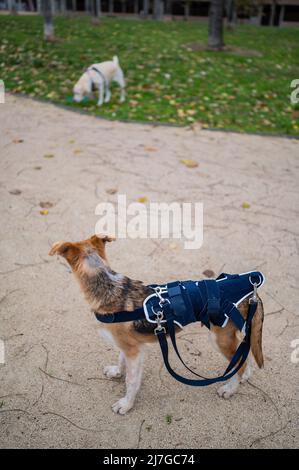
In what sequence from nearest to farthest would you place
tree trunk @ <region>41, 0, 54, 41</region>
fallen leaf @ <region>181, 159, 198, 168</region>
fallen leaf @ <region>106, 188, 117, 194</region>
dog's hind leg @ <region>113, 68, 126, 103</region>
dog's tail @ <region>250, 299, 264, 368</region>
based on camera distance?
dog's tail @ <region>250, 299, 264, 368</region>
fallen leaf @ <region>106, 188, 117, 194</region>
fallen leaf @ <region>181, 159, 198, 168</region>
dog's hind leg @ <region>113, 68, 126, 103</region>
tree trunk @ <region>41, 0, 54, 41</region>

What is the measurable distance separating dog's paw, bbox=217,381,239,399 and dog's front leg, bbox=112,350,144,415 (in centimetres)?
72

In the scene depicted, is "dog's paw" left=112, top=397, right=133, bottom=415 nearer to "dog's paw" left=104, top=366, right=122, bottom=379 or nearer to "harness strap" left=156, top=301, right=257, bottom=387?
"dog's paw" left=104, top=366, right=122, bottom=379

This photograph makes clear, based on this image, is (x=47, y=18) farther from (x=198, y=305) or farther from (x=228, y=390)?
(x=228, y=390)

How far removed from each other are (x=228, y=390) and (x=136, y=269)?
184 centimetres

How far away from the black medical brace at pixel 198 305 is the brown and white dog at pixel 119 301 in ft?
0.22

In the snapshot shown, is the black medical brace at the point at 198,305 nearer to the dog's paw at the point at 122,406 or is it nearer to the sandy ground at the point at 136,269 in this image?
the dog's paw at the point at 122,406

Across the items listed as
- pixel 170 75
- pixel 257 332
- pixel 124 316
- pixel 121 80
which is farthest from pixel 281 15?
pixel 124 316

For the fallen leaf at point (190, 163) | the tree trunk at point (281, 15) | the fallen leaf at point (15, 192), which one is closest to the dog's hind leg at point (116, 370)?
the fallen leaf at point (15, 192)

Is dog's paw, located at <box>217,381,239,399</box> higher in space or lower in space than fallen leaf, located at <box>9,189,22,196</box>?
lower

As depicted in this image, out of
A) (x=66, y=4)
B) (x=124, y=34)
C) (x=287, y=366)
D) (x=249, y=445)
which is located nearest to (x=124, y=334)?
(x=249, y=445)

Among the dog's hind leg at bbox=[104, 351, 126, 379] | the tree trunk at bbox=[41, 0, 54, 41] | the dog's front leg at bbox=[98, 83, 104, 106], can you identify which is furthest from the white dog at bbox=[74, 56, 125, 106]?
the dog's hind leg at bbox=[104, 351, 126, 379]

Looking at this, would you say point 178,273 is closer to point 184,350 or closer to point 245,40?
point 184,350

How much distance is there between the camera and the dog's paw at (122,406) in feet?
9.82

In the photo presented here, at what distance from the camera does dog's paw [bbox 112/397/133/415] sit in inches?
118
